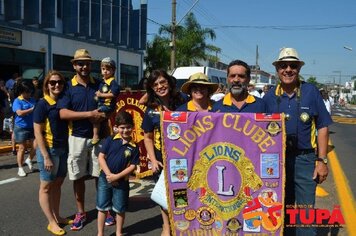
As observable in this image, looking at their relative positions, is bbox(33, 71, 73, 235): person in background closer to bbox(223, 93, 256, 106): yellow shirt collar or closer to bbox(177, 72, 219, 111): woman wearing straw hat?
bbox(177, 72, 219, 111): woman wearing straw hat

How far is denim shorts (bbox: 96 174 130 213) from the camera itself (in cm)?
444

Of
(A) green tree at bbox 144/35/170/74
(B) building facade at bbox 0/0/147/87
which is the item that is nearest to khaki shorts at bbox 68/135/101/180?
(B) building facade at bbox 0/0/147/87

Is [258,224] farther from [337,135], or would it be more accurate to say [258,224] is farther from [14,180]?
[337,135]

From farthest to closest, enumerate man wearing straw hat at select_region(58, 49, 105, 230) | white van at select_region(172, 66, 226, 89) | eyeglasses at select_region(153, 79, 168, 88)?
white van at select_region(172, 66, 226, 89), man wearing straw hat at select_region(58, 49, 105, 230), eyeglasses at select_region(153, 79, 168, 88)

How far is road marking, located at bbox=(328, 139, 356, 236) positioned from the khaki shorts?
9.74 feet

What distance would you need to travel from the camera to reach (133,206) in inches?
234

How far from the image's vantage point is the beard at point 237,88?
3.59 meters

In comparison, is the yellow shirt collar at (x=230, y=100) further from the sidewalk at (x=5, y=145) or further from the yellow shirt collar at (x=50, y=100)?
the sidewalk at (x=5, y=145)

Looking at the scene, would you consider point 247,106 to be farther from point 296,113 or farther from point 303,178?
point 303,178

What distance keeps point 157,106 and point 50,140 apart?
1315mm

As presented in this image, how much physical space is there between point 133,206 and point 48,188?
149cm

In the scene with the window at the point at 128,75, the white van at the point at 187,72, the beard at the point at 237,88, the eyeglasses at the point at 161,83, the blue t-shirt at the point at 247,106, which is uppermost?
the window at the point at 128,75

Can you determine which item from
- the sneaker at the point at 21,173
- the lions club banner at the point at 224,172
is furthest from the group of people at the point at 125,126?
the sneaker at the point at 21,173

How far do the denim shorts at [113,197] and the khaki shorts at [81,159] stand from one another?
516mm
